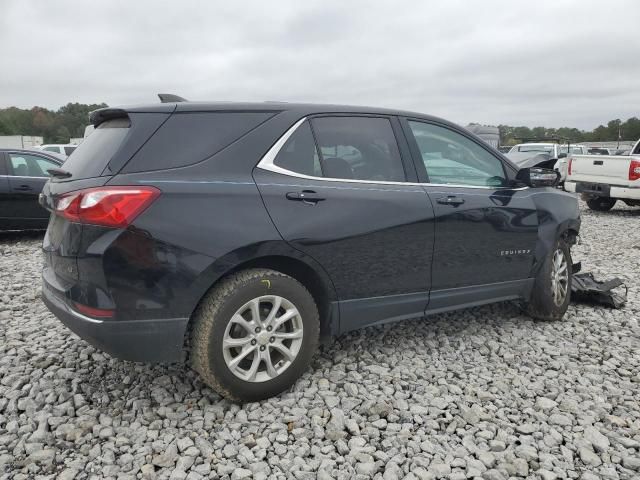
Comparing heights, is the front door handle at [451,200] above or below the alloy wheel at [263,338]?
above

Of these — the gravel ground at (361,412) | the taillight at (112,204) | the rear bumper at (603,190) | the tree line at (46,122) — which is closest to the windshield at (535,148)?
the rear bumper at (603,190)

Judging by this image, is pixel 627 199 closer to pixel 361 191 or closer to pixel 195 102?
pixel 361 191

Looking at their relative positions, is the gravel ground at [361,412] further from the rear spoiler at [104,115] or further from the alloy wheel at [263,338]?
the rear spoiler at [104,115]

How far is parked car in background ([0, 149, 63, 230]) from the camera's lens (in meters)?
7.81

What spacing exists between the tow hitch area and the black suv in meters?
1.62

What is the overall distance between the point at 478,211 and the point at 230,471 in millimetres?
2368

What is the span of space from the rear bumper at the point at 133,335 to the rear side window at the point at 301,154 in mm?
1030

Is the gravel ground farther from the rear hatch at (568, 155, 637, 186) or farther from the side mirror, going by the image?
the rear hatch at (568, 155, 637, 186)

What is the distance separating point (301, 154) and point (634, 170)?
34.9ft

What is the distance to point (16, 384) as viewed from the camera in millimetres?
3154

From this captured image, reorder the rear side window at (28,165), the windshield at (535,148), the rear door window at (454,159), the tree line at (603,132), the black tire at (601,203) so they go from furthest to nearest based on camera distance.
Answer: the tree line at (603,132), the windshield at (535,148), the black tire at (601,203), the rear side window at (28,165), the rear door window at (454,159)

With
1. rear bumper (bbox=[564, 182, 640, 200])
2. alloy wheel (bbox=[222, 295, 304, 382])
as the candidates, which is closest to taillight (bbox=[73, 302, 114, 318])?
alloy wheel (bbox=[222, 295, 304, 382])

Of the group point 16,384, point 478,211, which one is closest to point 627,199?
point 478,211

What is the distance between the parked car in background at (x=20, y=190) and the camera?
781 cm
